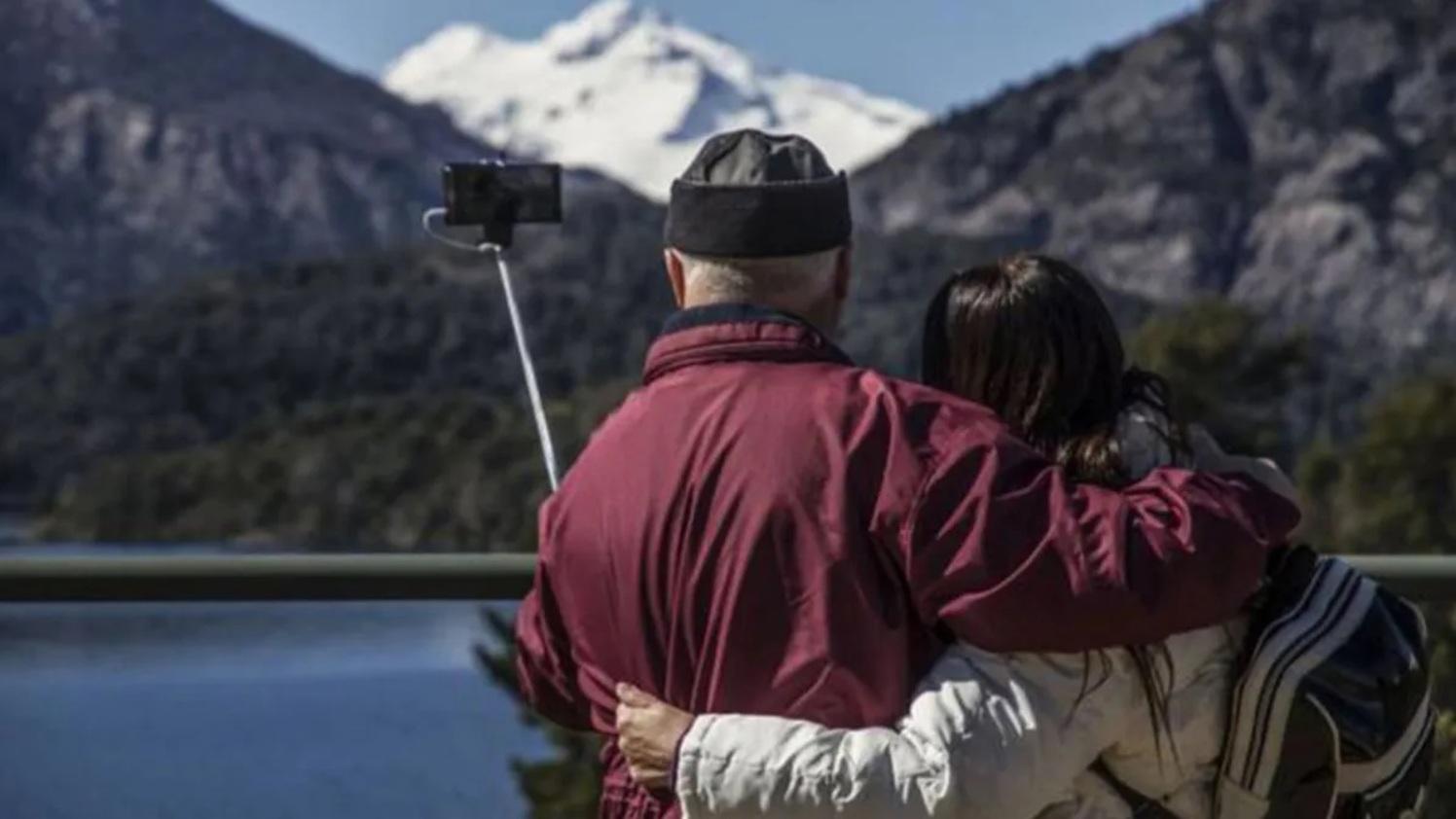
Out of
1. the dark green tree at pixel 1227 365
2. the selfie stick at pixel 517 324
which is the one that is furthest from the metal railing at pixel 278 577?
the dark green tree at pixel 1227 365

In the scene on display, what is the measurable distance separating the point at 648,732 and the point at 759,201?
566 mm

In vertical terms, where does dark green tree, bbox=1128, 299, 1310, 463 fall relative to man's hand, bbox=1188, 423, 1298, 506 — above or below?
below

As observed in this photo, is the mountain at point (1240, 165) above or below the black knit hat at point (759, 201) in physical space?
below

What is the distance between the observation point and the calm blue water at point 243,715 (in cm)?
492

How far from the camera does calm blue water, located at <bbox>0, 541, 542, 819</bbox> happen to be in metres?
4.92

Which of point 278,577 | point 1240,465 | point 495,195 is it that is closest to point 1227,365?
point 278,577

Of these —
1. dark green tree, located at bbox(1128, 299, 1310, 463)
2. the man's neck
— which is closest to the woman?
the man's neck

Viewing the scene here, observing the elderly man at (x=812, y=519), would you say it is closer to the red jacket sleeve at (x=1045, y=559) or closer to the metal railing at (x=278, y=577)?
the red jacket sleeve at (x=1045, y=559)

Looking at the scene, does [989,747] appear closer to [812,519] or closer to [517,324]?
[812,519]

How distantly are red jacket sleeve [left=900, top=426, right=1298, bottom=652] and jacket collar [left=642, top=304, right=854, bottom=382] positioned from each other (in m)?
0.22

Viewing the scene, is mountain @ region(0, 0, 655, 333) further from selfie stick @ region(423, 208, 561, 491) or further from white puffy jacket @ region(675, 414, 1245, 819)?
white puffy jacket @ region(675, 414, 1245, 819)

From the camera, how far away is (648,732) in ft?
10.2

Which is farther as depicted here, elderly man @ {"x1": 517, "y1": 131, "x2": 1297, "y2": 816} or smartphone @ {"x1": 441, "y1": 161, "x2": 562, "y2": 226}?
smartphone @ {"x1": 441, "y1": 161, "x2": 562, "y2": 226}

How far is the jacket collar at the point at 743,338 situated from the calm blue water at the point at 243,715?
78.0 inches
